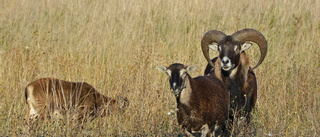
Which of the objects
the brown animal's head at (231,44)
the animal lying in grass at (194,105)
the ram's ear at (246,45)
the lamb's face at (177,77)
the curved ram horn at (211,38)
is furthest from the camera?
the curved ram horn at (211,38)

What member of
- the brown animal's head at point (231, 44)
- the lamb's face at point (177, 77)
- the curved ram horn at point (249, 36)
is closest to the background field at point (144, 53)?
the lamb's face at point (177, 77)

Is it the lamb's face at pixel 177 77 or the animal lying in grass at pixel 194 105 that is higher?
the lamb's face at pixel 177 77

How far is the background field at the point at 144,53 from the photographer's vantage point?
6098 millimetres

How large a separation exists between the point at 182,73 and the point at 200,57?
3786mm


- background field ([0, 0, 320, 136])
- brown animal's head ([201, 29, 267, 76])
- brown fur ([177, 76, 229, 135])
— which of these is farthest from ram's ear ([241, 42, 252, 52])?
brown fur ([177, 76, 229, 135])

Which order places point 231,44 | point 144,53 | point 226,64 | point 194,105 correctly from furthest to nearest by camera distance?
1. point 144,53
2. point 231,44
3. point 226,64
4. point 194,105

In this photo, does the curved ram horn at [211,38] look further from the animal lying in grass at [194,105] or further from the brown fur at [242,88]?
the animal lying in grass at [194,105]

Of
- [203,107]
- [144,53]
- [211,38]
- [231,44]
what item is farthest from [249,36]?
[144,53]

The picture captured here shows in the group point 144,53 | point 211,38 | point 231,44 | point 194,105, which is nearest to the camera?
point 194,105

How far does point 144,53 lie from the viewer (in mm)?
8305

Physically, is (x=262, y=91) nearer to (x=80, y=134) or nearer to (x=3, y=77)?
(x=80, y=134)

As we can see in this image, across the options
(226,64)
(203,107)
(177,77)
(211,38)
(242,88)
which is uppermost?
(211,38)

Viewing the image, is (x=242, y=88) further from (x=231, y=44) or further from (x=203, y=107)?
(x=203, y=107)

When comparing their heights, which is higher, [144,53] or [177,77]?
[144,53]
